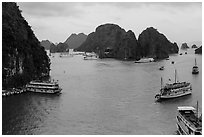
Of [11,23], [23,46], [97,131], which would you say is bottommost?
[97,131]

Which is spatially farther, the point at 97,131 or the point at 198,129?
the point at 97,131

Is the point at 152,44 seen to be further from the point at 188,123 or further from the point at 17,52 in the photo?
the point at 188,123

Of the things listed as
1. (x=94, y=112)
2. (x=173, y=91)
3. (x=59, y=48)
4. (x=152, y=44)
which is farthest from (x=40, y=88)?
(x=59, y=48)

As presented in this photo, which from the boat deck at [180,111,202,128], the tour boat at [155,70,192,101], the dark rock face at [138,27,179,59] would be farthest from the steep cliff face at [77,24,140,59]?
the boat deck at [180,111,202,128]

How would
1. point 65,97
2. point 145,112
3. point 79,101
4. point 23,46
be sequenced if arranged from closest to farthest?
point 145,112 → point 79,101 → point 65,97 → point 23,46

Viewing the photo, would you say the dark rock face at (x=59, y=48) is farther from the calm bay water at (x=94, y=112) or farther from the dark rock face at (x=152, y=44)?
the calm bay water at (x=94, y=112)

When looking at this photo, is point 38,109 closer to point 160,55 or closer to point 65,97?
point 65,97

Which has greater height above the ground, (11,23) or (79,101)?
(11,23)

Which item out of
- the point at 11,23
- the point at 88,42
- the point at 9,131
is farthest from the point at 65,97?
the point at 88,42
